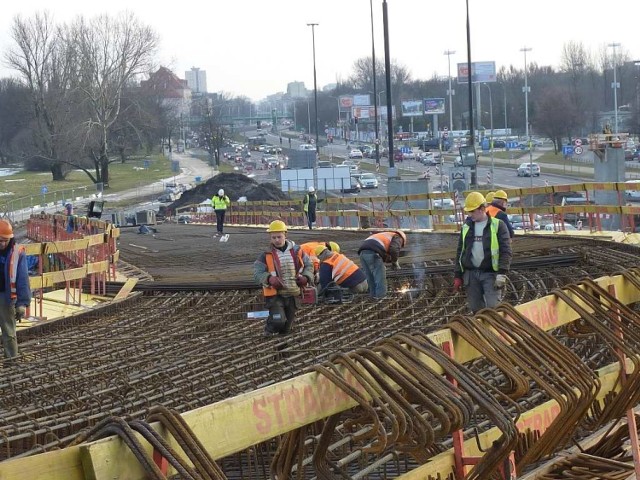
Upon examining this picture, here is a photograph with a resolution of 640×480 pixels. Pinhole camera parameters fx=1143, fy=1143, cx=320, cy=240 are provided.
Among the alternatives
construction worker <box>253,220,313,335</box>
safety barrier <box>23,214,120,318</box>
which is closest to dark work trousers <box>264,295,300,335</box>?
construction worker <box>253,220,313,335</box>

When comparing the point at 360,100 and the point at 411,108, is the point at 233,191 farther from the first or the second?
the point at 360,100

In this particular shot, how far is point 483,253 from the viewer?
416 inches

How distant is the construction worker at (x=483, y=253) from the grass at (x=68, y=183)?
46.0m

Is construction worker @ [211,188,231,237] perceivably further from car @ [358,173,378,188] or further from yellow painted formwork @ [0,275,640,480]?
car @ [358,173,378,188]

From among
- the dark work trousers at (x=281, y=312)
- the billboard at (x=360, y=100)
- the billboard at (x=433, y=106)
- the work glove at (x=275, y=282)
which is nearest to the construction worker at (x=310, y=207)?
the dark work trousers at (x=281, y=312)

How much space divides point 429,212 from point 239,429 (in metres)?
24.7

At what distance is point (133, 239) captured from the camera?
31250mm

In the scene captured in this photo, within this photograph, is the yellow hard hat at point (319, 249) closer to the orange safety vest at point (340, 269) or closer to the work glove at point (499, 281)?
the orange safety vest at point (340, 269)

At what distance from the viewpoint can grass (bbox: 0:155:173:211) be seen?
65475 millimetres

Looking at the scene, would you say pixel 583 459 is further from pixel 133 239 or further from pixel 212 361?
pixel 133 239

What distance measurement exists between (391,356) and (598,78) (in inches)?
4558

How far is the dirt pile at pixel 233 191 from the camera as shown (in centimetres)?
5619

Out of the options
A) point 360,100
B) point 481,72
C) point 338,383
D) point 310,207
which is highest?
point 481,72

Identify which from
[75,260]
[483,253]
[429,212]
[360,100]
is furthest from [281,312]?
[360,100]
